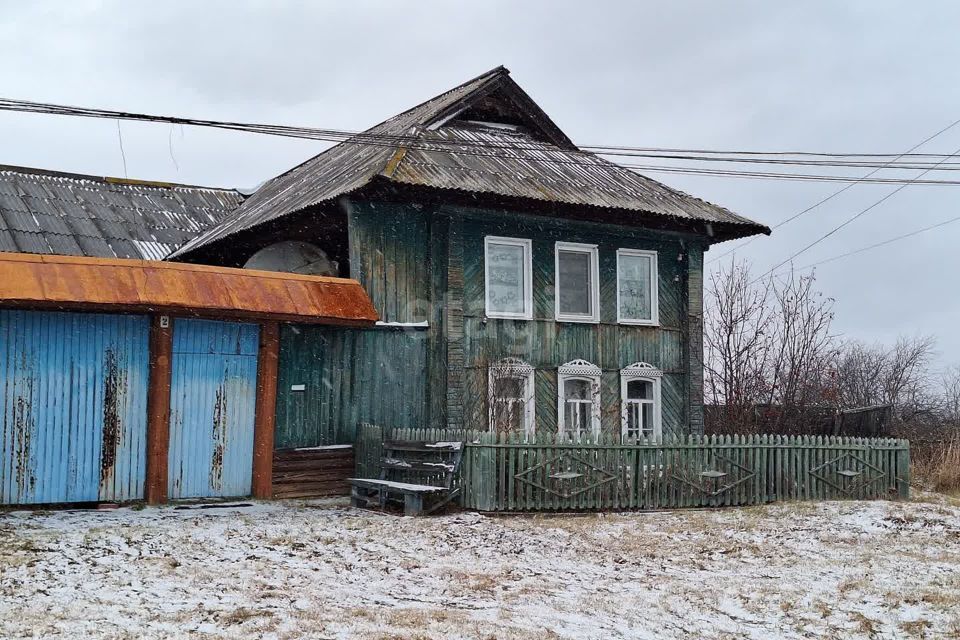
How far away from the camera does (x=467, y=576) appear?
9719 mm

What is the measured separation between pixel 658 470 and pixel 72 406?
27.8ft

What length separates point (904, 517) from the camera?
14523 mm

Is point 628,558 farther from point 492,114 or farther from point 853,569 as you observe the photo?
point 492,114

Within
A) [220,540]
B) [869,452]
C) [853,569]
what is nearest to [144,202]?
[220,540]

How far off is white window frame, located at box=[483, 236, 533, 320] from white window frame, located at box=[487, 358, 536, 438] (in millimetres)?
811

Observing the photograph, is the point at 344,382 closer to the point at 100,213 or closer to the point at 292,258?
the point at 292,258

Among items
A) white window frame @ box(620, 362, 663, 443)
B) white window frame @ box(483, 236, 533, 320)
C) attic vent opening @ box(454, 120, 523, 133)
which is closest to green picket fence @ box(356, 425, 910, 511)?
white window frame @ box(620, 362, 663, 443)

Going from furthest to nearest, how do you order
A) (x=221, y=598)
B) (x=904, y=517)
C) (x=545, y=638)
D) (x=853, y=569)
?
(x=904, y=517) < (x=853, y=569) < (x=221, y=598) < (x=545, y=638)

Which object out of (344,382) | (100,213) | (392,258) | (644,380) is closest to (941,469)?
(644,380)

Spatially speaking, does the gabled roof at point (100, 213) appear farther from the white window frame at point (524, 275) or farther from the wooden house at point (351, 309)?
the white window frame at point (524, 275)

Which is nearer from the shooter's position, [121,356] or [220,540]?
[220,540]

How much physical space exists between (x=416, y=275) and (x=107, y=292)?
546 centimetres

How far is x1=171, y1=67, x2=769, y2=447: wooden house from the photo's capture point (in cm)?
1664

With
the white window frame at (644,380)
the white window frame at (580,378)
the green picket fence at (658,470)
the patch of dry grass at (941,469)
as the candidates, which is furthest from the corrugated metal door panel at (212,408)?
the patch of dry grass at (941,469)
